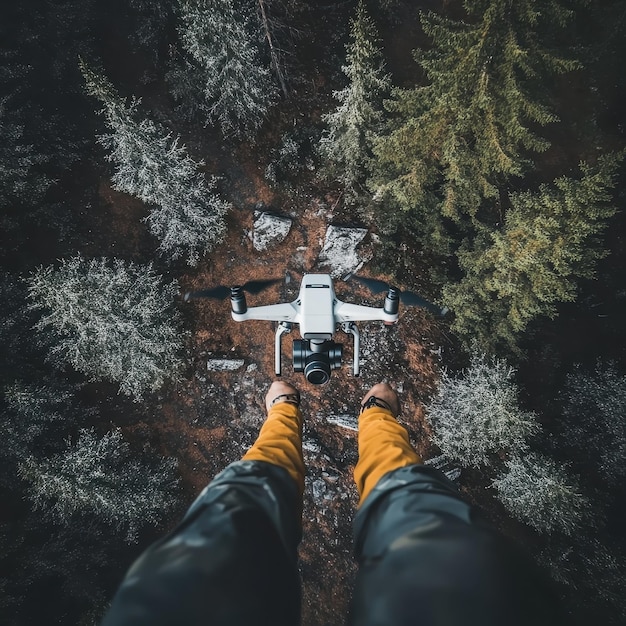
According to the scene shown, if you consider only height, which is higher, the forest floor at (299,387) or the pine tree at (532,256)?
the pine tree at (532,256)

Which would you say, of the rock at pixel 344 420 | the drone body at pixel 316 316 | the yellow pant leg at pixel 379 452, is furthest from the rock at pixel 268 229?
the yellow pant leg at pixel 379 452

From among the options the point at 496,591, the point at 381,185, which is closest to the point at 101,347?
the point at 381,185

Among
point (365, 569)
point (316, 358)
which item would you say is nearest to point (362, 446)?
point (365, 569)

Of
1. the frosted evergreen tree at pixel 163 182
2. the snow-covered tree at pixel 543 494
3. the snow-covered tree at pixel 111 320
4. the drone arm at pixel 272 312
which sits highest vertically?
the frosted evergreen tree at pixel 163 182

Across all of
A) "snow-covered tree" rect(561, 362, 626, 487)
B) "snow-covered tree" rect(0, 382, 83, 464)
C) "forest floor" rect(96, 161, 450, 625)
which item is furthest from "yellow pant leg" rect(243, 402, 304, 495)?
"snow-covered tree" rect(561, 362, 626, 487)

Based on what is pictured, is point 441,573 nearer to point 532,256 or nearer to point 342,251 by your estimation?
point 532,256

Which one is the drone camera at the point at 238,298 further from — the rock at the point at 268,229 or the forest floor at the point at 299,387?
the rock at the point at 268,229

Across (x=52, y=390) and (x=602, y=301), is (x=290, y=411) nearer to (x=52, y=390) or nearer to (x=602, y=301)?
(x=52, y=390)
